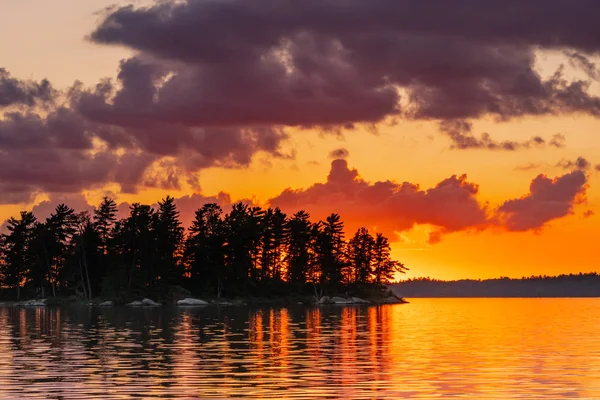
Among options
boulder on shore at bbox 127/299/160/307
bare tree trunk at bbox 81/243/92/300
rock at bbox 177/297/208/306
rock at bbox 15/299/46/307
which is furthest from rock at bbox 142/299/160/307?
rock at bbox 15/299/46/307

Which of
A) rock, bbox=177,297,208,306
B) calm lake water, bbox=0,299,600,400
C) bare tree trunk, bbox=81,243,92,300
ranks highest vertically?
bare tree trunk, bbox=81,243,92,300

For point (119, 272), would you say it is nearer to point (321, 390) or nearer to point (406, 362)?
point (406, 362)

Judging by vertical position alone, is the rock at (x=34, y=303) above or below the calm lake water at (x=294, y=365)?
below

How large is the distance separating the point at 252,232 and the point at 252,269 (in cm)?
828

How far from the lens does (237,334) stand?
75.2 meters

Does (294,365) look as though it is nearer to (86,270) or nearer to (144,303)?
(144,303)

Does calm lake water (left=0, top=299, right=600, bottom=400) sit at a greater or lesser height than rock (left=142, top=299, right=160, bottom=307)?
greater

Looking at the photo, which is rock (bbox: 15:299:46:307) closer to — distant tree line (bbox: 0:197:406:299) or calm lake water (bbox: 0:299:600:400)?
distant tree line (bbox: 0:197:406:299)

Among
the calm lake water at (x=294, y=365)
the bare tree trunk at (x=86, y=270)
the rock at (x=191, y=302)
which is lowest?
the rock at (x=191, y=302)

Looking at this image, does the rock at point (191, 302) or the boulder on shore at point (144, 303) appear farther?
the rock at point (191, 302)

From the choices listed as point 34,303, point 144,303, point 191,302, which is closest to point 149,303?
point 144,303

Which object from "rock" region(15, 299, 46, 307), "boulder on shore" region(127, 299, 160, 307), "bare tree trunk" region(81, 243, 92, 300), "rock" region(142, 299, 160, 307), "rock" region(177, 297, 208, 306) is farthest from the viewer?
"rock" region(15, 299, 46, 307)

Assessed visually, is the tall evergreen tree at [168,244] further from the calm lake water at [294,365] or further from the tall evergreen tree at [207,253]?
the calm lake water at [294,365]

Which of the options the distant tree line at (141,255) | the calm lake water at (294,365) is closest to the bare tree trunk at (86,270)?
the distant tree line at (141,255)
